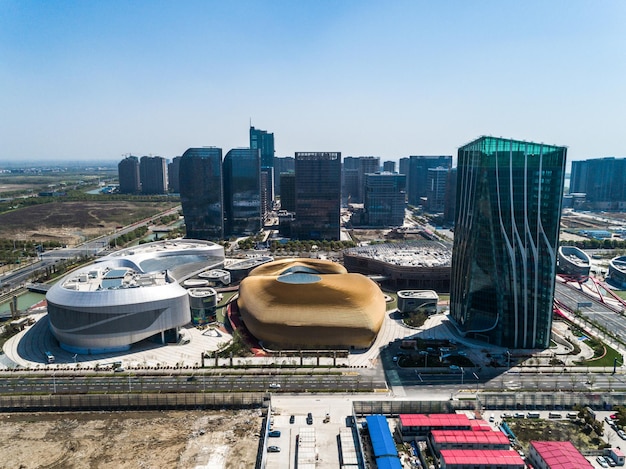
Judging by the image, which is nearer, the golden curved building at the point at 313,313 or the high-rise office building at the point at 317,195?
the golden curved building at the point at 313,313

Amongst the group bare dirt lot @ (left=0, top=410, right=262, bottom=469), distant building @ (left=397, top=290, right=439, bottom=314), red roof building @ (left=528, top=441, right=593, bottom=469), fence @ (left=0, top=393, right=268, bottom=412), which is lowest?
bare dirt lot @ (left=0, top=410, right=262, bottom=469)

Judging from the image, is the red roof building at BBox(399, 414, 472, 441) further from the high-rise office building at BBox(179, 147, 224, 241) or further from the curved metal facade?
the high-rise office building at BBox(179, 147, 224, 241)

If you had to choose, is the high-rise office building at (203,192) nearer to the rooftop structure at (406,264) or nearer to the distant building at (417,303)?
the rooftop structure at (406,264)

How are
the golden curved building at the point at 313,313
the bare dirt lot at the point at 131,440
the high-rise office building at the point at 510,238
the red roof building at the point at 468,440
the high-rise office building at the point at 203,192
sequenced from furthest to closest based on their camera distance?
the high-rise office building at the point at 203,192
the golden curved building at the point at 313,313
the high-rise office building at the point at 510,238
the red roof building at the point at 468,440
the bare dirt lot at the point at 131,440

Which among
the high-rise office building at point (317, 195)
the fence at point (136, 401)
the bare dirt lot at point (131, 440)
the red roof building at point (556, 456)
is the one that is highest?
the high-rise office building at point (317, 195)

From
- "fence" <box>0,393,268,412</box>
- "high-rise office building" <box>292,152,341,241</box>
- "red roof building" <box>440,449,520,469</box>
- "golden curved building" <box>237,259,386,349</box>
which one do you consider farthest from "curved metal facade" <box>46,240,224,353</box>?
"high-rise office building" <box>292,152,341,241</box>

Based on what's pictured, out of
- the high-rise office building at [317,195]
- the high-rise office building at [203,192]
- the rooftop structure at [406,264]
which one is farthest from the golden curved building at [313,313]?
the high-rise office building at [317,195]

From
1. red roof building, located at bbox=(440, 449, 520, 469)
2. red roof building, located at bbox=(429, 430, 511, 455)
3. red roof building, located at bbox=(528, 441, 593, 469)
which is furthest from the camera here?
red roof building, located at bbox=(429, 430, 511, 455)

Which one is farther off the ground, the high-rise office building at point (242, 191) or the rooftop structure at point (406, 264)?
the high-rise office building at point (242, 191)

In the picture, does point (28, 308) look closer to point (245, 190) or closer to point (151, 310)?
point (151, 310)
